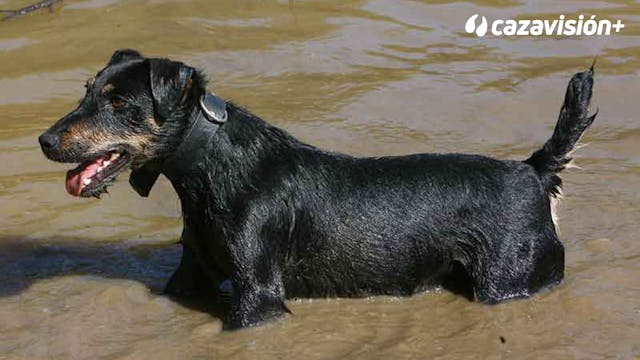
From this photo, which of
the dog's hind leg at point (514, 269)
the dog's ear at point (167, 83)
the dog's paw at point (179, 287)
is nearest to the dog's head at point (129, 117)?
the dog's ear at point (167, 83)

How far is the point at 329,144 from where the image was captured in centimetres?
997

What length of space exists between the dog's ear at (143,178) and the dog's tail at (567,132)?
2567 mm

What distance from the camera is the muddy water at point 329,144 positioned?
7.04 m

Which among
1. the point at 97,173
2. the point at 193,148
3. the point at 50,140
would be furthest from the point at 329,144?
the point at 50,140

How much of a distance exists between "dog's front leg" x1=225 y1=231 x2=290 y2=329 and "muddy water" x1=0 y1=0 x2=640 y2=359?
0.10 metres

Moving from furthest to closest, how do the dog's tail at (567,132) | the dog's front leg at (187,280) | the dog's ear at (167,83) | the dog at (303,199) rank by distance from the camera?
the dog's front leg at (187,280), the dog's tail at (567,132), the dog at (303,199), the dog's ear at (167,83)

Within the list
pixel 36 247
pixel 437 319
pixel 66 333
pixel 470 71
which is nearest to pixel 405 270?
pixel 437 319

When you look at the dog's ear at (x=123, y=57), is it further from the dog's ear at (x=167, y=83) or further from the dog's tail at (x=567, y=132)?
the dog's tail at (x=567, y=132)

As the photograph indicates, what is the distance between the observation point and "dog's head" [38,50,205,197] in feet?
22.1

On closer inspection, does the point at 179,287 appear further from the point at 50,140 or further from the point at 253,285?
the point at 50,140

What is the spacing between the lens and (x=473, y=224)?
727 centimetres

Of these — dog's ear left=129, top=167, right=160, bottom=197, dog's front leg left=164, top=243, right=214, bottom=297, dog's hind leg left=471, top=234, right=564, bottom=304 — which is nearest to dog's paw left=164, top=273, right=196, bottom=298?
dog's front leg left=164, top=243, right=214, bottom=297

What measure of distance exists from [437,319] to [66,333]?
239 cm

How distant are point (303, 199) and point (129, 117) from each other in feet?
4.08
